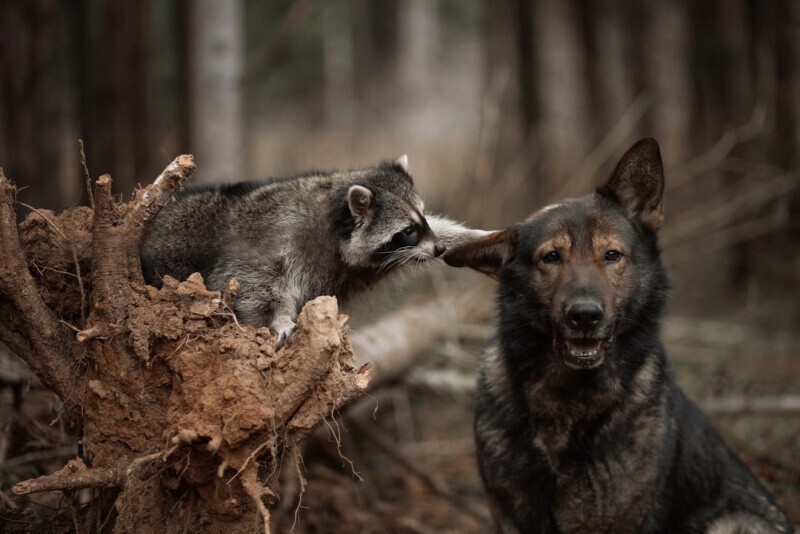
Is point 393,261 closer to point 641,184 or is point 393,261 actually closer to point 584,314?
point 584,314

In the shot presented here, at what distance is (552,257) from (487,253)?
1.44ft

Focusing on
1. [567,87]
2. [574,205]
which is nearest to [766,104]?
[567,87]

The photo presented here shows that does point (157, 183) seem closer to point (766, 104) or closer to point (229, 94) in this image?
point (229, 94)

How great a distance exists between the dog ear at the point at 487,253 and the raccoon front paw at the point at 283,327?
1090mm

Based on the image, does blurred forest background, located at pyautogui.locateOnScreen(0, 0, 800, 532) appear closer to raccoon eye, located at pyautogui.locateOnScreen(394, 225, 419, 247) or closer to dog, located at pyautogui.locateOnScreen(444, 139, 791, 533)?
raccoon eye, located at pyautogui.locateOnScreen(394, 225, 419, 247)

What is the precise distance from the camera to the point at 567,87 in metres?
19.0

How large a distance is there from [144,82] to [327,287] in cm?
613

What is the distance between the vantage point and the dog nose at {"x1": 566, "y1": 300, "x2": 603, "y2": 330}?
13.7 feet

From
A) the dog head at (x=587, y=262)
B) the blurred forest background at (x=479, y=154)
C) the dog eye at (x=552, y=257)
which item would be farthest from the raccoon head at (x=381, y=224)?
the dog eye at (x=552, y=257)

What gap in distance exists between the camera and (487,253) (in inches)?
192

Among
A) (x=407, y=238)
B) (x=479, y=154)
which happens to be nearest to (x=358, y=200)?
(x=407, y=238)

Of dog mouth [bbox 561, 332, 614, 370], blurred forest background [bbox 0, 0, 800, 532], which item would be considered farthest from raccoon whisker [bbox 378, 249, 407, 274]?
dog mouth [bbox 561, 332, 614, 370]

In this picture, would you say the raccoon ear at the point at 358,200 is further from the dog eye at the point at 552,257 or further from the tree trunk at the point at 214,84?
the tree trunk at the point at 214,84

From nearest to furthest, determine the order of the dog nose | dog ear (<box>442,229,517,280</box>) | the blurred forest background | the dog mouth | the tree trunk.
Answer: the dog nose → the dog mouth → dog ear (<box>442,229,517,280</box>) → the blurred forest background → the tree trunk
